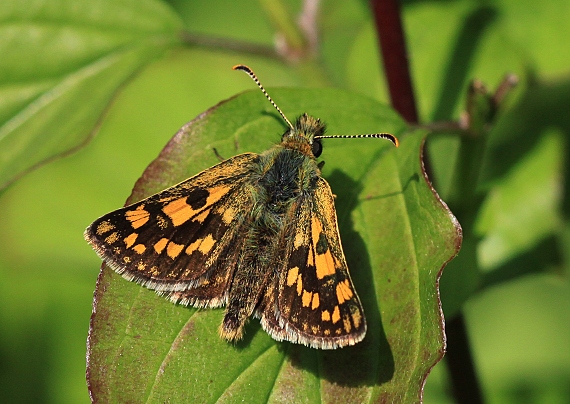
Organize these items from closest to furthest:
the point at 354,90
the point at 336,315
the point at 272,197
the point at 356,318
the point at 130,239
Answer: the point at 356,318 → the point at 336,315 → the point at 130,239 → the point at 272,197 → the point at 354,90

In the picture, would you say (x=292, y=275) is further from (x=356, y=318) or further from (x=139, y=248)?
(x=139, y=248)

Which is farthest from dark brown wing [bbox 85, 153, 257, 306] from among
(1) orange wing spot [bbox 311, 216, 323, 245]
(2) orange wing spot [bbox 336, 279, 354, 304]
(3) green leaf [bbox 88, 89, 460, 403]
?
(2) orange wing spot [bbox 336, 279, 354, 304]

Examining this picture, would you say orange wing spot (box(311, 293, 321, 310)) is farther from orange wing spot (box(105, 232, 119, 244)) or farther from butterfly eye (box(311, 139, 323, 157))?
orange wing spot (box(105, 232, 119, 244))

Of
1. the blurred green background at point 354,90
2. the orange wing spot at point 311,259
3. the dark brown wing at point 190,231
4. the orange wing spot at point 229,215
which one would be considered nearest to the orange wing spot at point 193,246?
the dark brown wing at point 190,231

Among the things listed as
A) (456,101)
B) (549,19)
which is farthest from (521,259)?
(549,19)

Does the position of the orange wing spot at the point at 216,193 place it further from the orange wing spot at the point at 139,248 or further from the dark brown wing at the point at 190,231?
the orange wing spot at the point at 139,248

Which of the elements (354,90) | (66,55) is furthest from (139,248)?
(354,90)
